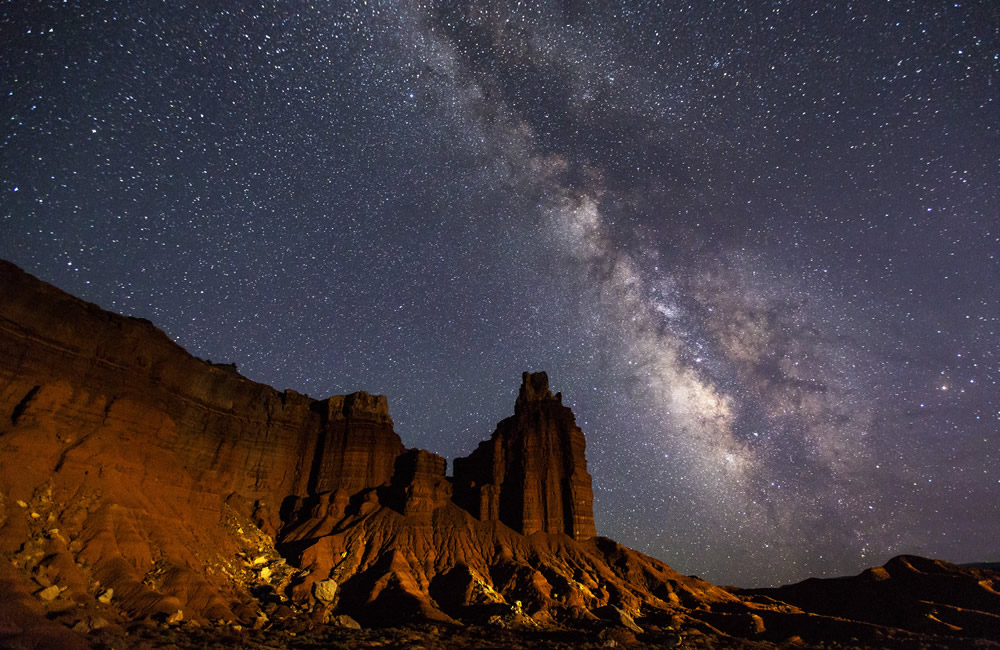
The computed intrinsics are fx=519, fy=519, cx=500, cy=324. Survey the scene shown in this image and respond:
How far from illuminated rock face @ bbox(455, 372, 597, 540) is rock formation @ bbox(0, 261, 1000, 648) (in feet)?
1.06

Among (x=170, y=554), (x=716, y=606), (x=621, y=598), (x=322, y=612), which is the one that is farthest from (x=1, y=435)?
(x=716, y=606)

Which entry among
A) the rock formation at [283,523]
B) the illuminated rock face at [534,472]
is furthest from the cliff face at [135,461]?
the illuminated rock face at [534,472]

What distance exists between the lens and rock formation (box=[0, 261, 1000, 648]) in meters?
35.6

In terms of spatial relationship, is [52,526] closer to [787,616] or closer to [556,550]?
[556,550]

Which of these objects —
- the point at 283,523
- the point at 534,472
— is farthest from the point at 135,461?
the point at 534,472

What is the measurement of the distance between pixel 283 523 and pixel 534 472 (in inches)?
1512

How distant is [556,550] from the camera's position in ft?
246

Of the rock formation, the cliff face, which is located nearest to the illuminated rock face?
the rock formation

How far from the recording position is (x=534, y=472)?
85625 mm

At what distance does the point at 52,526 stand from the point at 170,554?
873 cm

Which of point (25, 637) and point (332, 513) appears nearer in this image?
point (25, 637)

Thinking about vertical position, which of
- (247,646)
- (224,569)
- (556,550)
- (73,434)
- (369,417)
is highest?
(369,417)

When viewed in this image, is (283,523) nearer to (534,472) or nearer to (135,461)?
(135,461)

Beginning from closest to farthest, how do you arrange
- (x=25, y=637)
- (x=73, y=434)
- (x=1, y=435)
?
(x=25, y=637) < (x=1, y=435) < (x=73, y=434)
